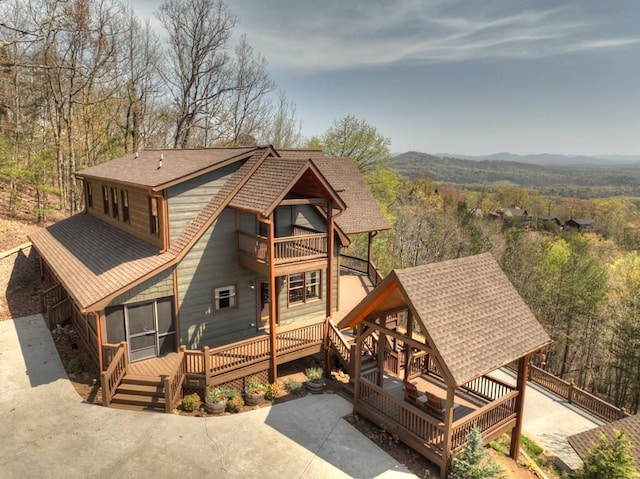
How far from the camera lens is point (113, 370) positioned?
37.3 feet

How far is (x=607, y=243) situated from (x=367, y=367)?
238 feet

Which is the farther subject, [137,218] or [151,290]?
[137,218]

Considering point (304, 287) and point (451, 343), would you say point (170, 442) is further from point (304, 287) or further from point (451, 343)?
point (304, 287)

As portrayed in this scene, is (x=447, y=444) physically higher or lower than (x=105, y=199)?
lower

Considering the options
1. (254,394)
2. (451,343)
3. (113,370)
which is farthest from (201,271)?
(451,343)

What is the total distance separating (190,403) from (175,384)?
694 mm

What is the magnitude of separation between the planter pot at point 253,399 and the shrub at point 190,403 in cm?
140

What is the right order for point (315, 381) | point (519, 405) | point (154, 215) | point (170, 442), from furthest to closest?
point (154, 215) < point (315, 381) < point (519, 405) < point (170, 442)

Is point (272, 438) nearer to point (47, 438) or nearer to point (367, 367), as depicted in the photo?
point (367, 367)

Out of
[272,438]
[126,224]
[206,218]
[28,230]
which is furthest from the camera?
[28,230]

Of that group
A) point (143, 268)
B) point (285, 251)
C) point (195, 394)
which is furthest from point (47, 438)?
point (285, 251)

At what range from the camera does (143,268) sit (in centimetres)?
1264

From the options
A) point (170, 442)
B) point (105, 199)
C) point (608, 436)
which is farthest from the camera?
point (105, 199)

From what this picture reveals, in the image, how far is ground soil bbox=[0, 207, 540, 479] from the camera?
10.4 metres
